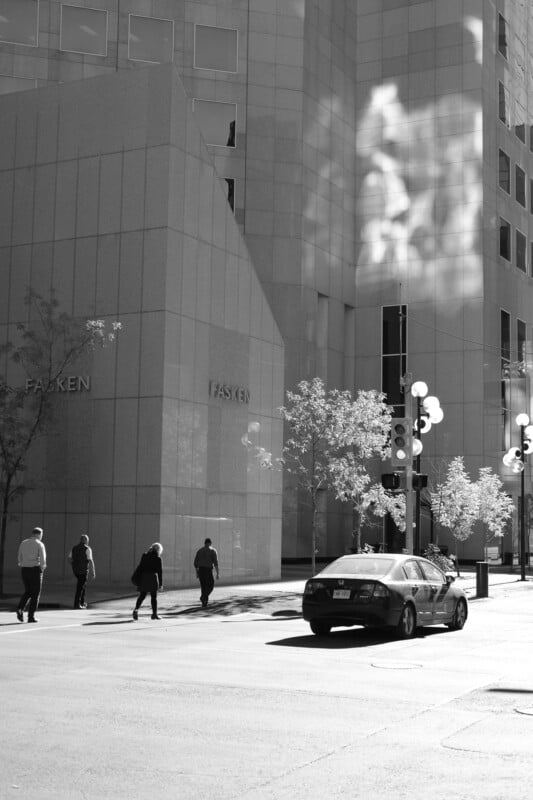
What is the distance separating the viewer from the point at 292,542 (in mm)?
50812

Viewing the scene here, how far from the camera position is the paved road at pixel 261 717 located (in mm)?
7402

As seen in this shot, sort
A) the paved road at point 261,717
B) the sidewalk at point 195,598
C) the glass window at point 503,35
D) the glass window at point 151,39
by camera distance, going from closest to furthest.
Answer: the paved road at point 261,717
the sidewalk at point 195,598
the glass window at point 151,39
the glass window at point 503,35

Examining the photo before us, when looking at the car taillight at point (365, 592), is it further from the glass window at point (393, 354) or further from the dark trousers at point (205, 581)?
the glass window at point (393, 354)

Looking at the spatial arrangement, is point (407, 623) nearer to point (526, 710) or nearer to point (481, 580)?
point (526, 710)

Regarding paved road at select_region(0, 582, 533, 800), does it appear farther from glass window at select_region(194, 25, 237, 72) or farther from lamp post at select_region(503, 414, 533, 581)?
glass window at select_region(194, 25, 237, 72)

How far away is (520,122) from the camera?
59844mm

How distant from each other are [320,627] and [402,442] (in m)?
10.1

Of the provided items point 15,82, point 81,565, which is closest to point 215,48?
point 15,82

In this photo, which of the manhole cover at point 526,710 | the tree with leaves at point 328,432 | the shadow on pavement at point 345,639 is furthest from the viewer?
the tree with leaves at point 328,432

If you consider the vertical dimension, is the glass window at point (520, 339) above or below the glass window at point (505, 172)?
below

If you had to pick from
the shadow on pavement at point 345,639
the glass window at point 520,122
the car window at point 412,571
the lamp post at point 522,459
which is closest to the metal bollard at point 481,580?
the lamp post at point 522,459

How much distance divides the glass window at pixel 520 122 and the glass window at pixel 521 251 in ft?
18.5

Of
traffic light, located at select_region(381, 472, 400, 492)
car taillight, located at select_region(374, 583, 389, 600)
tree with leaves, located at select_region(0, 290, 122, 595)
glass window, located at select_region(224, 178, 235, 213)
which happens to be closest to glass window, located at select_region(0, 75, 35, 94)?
glass window, located at select_region(224, 178, 235, 213)

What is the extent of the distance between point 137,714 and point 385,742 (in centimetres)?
248
